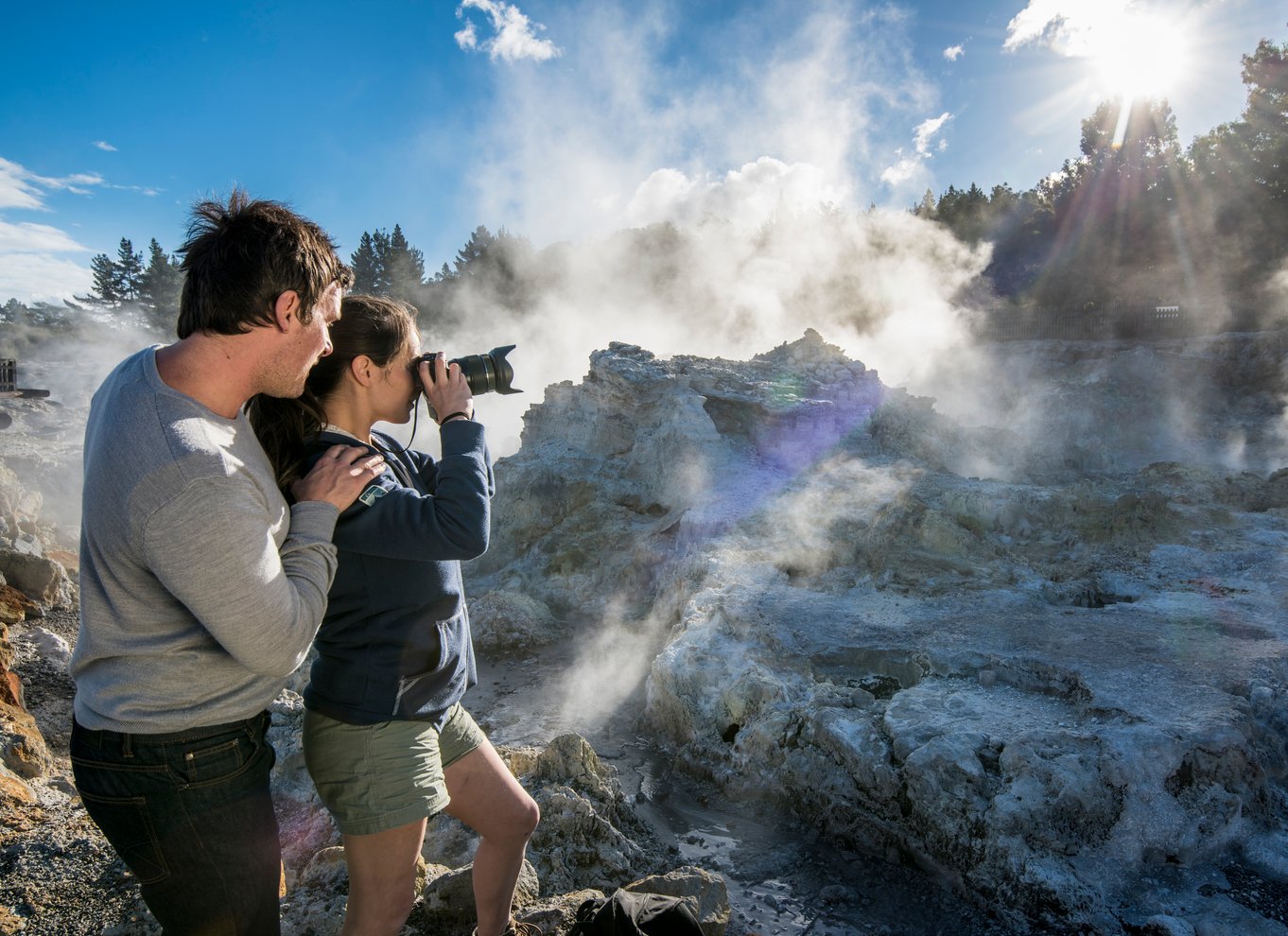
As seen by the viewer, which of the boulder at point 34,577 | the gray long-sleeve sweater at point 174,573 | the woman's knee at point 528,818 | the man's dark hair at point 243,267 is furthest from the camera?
the boulder at point 34,577

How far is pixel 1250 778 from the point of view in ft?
8.37

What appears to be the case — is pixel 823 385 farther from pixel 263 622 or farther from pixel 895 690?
pixel 263 622

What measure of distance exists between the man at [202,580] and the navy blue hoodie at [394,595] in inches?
4.6

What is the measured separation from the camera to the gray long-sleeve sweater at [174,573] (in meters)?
0.96

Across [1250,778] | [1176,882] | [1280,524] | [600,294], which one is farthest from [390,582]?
[600,294]

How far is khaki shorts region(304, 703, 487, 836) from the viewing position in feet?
4.23

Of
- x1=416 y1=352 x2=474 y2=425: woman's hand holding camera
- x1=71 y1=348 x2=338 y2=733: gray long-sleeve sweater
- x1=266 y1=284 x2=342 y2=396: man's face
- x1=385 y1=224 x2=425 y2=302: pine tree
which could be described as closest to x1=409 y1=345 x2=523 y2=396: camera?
x1=416 y1=352 x2=474 y2=425: woman's hand holding camera

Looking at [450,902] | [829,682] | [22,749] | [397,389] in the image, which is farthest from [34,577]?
[397,389]

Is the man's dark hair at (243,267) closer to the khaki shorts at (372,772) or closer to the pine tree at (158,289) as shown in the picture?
the khaki shorts at (372,772)

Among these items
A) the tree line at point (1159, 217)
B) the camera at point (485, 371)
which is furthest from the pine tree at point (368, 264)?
the camera at point (485, 371)

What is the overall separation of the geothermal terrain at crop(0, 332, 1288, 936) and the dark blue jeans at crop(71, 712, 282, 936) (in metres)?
0.82

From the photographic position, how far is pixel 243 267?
1.06 metres

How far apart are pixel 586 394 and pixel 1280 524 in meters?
5.90

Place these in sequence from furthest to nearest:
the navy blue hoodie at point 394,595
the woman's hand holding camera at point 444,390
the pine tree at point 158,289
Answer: the pine tree at point 158,289 → the woman's hand holding camera at point 444,390 → the navy blue hoodie at point 394,595
